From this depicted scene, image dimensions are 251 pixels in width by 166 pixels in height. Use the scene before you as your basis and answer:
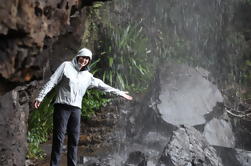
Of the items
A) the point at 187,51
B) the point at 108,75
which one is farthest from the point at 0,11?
the point at 187,51

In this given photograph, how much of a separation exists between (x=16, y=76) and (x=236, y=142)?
8.83 m

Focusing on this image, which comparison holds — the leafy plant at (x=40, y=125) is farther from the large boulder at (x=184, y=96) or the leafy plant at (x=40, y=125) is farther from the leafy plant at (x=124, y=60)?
the large boulder at (x=184, y=96)

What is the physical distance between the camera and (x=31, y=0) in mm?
2922

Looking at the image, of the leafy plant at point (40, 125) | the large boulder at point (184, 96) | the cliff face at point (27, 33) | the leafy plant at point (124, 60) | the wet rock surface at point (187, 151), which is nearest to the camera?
the cliff face at point (27, 33)

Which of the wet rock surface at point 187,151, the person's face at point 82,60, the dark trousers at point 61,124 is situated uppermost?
the person's face at point 82,60

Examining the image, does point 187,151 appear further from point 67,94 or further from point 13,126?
point 13,126

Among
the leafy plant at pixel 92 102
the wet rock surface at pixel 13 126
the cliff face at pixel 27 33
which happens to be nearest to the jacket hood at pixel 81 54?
the wet rock surface at pixel 13 126

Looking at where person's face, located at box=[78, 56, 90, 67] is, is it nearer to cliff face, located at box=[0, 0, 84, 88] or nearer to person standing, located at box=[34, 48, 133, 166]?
person standing, located at box=[34, 48, 133, 166]

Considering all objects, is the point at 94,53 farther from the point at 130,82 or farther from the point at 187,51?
the point at 187,51

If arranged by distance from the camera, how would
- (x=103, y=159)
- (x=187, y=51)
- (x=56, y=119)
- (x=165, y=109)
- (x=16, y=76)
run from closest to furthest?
(x=16, y=76), (x=56, y=119), (x=103, y=159), (x=165, y=109), (x=187, y=51)

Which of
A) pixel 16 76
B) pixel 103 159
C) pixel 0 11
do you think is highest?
pixel 0 11

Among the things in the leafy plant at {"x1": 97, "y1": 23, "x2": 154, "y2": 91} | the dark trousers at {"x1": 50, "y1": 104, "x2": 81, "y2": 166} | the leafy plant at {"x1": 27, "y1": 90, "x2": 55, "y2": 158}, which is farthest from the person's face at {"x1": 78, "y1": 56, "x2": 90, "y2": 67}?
the leafy plant at {"x1": 97, "y1": 23, "x2": 154, "y2": 91}

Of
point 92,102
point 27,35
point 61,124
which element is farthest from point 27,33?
point 92,102

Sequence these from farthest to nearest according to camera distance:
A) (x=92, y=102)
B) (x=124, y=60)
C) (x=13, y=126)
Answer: (x=124, y=60) → (x=92, y=102) → (x=13, y=126)
